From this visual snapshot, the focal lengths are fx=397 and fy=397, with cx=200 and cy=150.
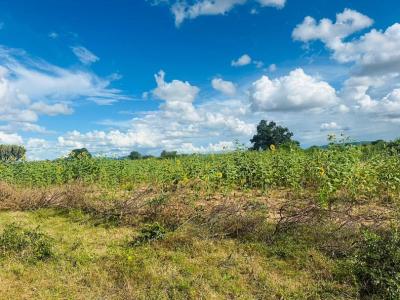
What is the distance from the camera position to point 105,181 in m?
13.7

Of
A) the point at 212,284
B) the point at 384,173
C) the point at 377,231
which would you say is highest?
the point at 384,173

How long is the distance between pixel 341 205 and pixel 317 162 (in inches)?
81.5

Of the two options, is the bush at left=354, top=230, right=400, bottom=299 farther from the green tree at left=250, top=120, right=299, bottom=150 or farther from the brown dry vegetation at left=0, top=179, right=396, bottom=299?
the green tree at left=250, top=120, right=299, bottom=150

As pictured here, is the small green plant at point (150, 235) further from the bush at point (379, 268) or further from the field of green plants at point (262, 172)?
the bush at point (379, 268)

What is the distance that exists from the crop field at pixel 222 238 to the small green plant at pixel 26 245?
18mm

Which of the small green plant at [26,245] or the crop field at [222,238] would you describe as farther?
the small green plant at [26,245]

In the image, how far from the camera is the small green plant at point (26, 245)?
613 cm

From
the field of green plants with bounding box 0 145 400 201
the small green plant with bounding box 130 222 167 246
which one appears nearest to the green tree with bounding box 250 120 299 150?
the field of green plants with bounding box 0 145 400 201

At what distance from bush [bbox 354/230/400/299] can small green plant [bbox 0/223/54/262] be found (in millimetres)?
4462

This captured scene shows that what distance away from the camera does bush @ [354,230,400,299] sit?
440cm

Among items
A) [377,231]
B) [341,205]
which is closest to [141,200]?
[341,205]

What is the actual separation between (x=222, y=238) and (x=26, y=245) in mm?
3168

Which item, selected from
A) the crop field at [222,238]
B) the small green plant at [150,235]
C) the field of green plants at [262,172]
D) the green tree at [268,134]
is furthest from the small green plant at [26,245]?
the green tree at [268,134]

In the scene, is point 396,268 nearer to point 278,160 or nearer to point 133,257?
point 133,257
